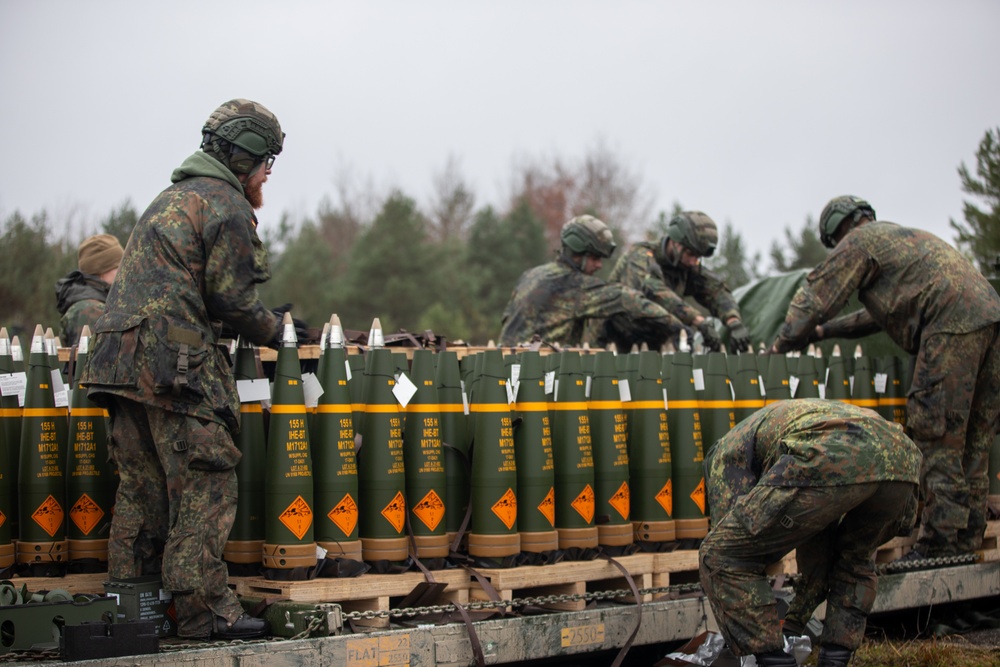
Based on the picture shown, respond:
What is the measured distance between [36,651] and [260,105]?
8.82 ft

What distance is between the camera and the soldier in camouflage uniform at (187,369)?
5141 mm

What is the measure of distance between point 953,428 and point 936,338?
1.97 feet

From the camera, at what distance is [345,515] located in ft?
18.2

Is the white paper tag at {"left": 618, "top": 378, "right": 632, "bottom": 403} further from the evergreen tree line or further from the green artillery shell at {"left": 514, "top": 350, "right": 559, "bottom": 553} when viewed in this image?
the evergreen tree line

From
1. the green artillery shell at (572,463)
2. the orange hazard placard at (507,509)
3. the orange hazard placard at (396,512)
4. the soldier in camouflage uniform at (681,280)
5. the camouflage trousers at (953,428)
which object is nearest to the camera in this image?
the orange hazard placard at (396,512)

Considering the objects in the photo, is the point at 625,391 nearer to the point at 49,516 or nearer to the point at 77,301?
the point at 49,516

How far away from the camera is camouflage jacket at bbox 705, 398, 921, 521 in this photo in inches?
205

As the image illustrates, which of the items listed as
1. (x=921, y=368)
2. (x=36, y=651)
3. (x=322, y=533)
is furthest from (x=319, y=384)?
(x=921, y=368)

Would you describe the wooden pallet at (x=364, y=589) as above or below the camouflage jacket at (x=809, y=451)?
below

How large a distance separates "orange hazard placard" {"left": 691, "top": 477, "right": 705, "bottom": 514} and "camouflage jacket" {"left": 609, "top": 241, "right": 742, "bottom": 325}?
3.24 meters

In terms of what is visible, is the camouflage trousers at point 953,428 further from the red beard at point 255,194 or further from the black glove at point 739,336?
the red beard at point 255,194

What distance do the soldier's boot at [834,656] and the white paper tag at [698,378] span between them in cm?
192

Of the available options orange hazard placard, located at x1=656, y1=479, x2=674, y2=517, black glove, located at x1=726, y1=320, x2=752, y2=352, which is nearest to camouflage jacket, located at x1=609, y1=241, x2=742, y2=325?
black glove, located at x1=726, y1=320, x2=752, y2=352

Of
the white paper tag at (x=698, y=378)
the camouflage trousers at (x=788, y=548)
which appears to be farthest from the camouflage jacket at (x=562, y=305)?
the camouflage trousers at (x=788, y=548)
